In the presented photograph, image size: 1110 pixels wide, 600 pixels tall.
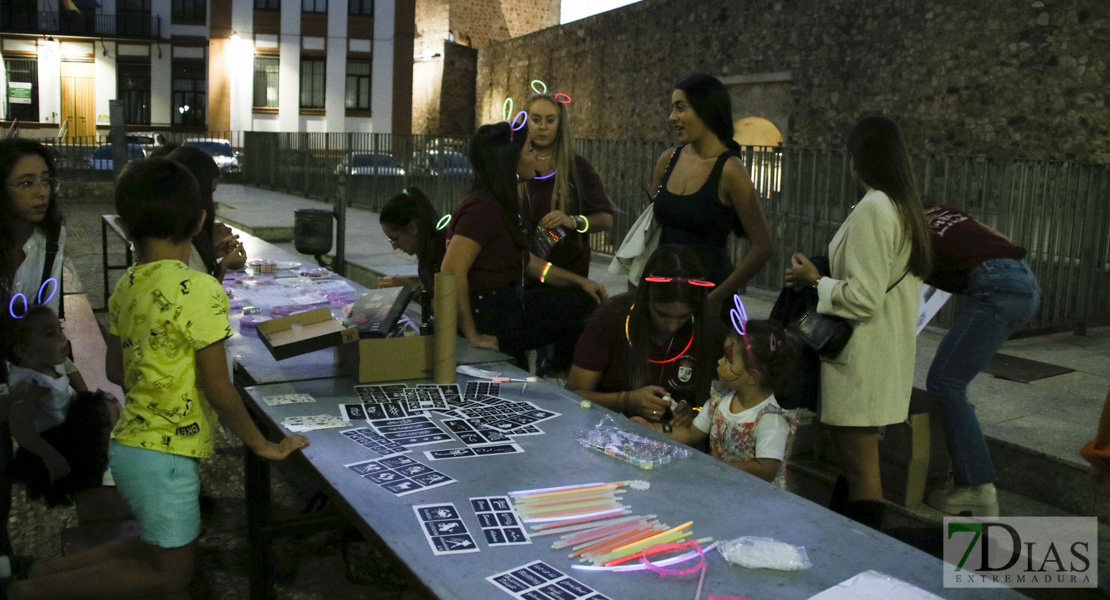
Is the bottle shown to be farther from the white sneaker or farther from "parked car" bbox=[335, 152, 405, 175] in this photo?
"parked car" bbox=[335, 152, 405, 175]

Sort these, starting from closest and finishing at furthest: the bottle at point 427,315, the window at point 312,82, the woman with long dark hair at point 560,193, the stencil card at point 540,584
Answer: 1. the stencil card at point 540,584
2. the bottle at point 427,315
3. the woman with long dark hair at point 560,193
4. the window at point 312,82

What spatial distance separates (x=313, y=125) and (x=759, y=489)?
1241 inches

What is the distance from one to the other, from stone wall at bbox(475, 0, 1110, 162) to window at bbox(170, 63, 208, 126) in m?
14.7

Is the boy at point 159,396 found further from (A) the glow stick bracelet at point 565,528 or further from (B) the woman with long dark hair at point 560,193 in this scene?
(B) the woman with long dark hair at point 560,193

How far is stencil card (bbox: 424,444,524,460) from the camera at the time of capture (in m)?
2.43

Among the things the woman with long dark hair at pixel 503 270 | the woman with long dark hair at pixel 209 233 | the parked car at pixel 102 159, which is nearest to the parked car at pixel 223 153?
the parked car at pixel 102 159

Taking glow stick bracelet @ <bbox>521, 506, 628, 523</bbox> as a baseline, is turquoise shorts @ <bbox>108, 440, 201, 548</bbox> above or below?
below

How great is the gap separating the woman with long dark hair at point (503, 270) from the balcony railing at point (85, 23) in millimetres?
30830

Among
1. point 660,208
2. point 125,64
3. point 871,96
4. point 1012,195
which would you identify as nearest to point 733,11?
point 871,96

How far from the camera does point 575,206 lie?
4.47 metres

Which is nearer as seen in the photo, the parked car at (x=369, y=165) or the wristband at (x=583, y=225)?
the wristband at (x=583, y=225)

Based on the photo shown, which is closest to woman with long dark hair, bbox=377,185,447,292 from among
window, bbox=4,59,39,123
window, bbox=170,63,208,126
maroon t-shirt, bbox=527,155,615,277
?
maroon t-shirt, bbox=527,155,615,277

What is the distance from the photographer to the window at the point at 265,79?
31422mm

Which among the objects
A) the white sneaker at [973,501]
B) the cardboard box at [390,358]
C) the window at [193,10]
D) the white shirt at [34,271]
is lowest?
the white sneaker at [973,501]
